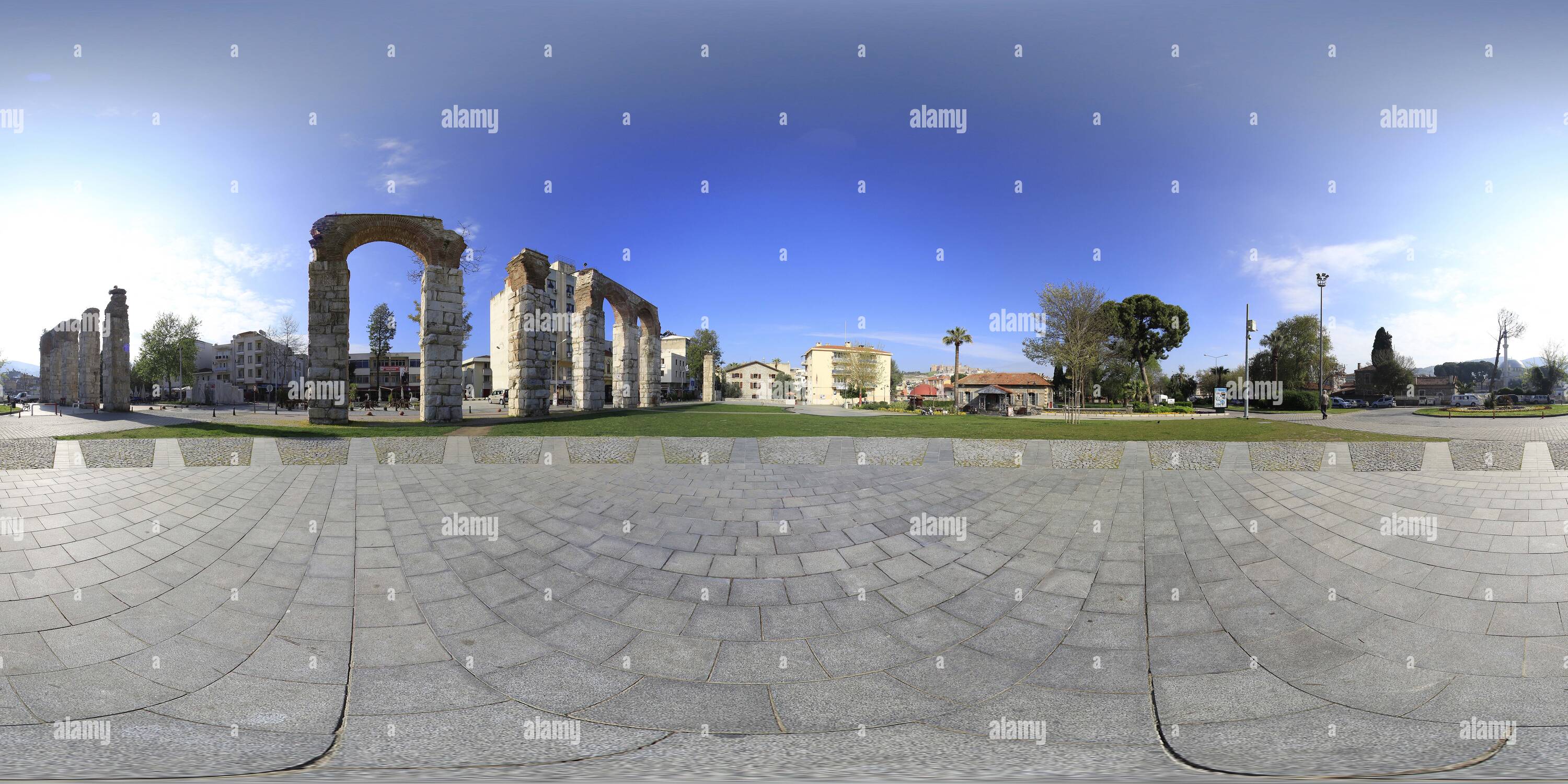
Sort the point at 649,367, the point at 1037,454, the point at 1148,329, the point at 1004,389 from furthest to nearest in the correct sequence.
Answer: the point at 1004,389 → the point at 1148,329 → the point at 649,367 → the point at 1037,454

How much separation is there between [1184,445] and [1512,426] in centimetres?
263

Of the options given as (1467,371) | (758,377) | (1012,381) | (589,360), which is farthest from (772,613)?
(758,377)

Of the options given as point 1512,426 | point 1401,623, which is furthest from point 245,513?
point 1512,426

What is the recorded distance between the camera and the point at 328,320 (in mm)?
5434

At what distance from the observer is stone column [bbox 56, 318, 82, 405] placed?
407cm

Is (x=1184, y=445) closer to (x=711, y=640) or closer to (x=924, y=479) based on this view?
(x=924, y=479)

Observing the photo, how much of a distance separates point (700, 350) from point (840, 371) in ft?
49.2

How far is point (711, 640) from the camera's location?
Result: 201 centimetres

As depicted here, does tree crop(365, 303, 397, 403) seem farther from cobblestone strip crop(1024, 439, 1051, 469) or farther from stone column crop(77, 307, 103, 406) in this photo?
cobblestone strip crop(1024, 439, 1051, 469)

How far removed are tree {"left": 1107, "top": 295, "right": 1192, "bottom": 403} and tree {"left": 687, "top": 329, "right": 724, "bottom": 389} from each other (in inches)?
1116

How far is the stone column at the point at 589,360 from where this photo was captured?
409 inches

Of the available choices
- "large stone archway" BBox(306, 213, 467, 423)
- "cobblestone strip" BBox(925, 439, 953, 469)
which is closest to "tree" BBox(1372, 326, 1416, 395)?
"cobblestone strip" BBox(925, 439, 953, 469)

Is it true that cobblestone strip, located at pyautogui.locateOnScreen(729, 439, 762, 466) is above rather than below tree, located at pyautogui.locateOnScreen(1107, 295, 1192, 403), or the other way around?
below

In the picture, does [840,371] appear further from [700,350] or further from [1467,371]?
[1467,371]
